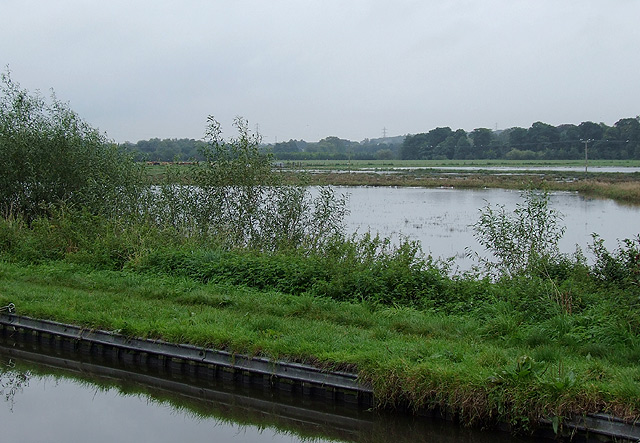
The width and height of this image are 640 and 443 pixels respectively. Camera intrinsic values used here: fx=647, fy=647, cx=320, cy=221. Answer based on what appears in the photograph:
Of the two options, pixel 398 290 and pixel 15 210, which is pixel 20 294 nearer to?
pixel 398 290

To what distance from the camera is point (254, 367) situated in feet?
24.4

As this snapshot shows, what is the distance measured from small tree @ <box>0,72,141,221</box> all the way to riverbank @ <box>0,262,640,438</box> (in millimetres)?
5978

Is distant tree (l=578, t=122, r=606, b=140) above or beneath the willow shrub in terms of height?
above

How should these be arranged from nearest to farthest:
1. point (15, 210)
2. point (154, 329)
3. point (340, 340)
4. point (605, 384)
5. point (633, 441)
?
1. point (633, 441)
2. point (605, 384)
3. point (340, 340)
4. point (154, 329)
5. point (15, 210)

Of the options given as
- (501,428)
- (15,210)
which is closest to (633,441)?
(501,428)

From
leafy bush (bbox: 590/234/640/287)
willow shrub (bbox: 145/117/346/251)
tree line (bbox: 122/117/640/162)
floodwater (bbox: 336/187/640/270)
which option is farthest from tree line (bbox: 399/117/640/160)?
leafy bush (bbox: 590/234/640/287)

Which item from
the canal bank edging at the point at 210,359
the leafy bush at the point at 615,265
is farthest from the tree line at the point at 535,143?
the canal bank edging at the point at 210,359

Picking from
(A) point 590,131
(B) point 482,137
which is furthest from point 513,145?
(A) point 590,131

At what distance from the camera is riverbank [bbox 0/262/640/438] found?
6.11 meters

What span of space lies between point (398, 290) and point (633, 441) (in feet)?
14.1

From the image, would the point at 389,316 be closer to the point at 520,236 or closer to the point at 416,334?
the point at 416,334

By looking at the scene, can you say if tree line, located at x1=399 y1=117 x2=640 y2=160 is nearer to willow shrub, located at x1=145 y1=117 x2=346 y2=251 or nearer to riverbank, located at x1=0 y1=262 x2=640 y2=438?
willow shrub, located at x1=145 y1=117 x2=346 y2=251

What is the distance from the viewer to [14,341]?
906 centimetres

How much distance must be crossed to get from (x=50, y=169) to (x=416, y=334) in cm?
1256
